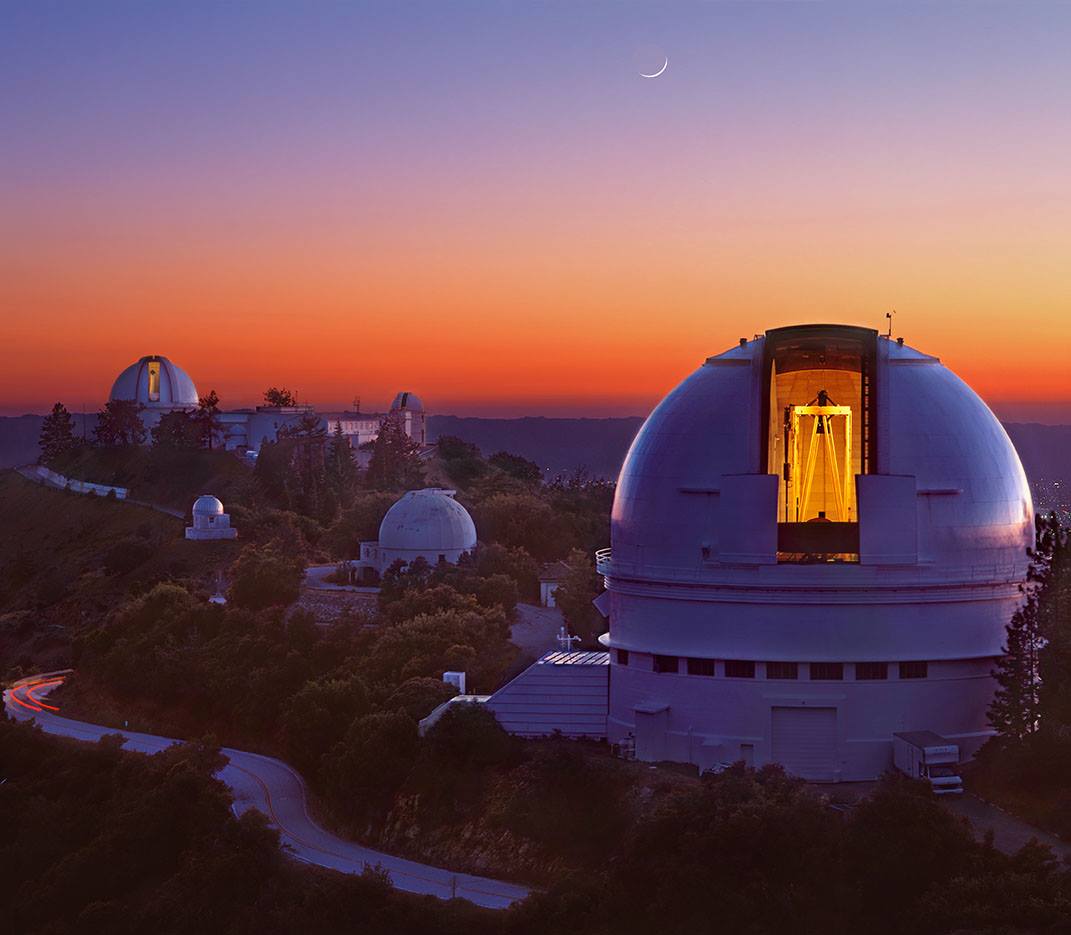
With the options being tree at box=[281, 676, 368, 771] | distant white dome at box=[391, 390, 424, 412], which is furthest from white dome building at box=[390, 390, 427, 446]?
tree at box=[281, 676, 368, 771]

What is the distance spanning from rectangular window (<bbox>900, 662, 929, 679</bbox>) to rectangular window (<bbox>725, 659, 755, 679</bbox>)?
4.01 m

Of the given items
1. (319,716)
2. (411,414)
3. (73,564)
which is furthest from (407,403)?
(319,716)

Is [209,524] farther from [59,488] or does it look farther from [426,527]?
[59,488]

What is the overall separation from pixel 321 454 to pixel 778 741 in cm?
6710

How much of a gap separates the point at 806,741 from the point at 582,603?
785 inches

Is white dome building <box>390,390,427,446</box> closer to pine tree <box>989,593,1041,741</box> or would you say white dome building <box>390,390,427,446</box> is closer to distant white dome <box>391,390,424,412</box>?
distant white dome <box>391,390,424,412</box>

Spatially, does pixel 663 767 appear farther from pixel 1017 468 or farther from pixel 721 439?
pixel 1017 468

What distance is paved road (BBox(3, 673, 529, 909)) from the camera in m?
→ 36.3

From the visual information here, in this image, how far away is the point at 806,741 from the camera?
39406 mm

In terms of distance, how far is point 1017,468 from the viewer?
137ft

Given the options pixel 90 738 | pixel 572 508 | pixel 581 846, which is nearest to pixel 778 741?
pixel 581 846

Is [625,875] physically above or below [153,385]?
below

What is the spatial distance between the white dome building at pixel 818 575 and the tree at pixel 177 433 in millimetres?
81242

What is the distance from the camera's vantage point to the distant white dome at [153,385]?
13362cm
